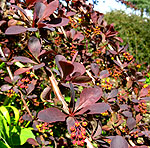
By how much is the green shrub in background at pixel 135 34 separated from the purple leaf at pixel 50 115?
5.22m

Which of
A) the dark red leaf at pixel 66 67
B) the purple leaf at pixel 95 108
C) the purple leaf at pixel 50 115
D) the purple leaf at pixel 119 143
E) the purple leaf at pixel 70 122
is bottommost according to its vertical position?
the purple leaf at pixel 119 143

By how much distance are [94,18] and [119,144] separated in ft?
2.95

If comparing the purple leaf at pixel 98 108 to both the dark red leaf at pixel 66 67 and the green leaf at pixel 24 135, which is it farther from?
the green leaf at pixel 24 135

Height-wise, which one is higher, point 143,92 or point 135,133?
point 143,92

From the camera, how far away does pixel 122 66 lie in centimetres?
102

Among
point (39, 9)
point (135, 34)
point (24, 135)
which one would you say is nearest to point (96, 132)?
point (39, 9)

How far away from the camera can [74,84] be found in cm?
64

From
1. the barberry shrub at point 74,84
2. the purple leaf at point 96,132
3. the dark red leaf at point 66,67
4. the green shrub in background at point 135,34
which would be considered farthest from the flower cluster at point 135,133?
the green shrub in background at point 135,34

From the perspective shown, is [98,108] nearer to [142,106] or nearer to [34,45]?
[34,45]

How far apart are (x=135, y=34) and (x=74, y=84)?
19.6ft

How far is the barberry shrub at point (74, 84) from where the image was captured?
0.52m

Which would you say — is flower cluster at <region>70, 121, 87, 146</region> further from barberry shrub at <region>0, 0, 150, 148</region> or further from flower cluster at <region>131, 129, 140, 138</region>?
flower cluster at <region>131, 129, 140, 138</region>

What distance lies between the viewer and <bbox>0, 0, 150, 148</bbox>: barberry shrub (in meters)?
0.52

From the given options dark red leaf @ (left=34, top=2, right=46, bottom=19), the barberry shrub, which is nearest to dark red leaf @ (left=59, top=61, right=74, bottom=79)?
the barberry shrub
